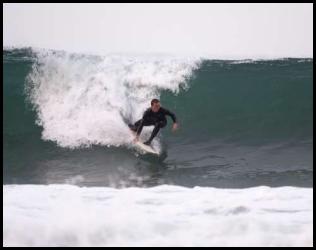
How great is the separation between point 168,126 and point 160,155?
5.10 ft

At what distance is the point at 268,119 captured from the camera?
9.52m

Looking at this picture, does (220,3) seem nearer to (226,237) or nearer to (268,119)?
(268,119)

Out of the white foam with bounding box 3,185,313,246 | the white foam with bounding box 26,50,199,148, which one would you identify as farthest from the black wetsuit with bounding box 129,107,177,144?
the white foam with bounding box 3,185,313,246

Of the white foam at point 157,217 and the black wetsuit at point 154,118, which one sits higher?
the black wetsuit at point 154,118

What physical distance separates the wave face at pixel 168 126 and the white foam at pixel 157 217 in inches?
53.3

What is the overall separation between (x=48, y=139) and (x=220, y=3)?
16.3ft

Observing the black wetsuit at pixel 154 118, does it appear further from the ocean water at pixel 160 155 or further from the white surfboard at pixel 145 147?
the ocean water at pixel 160 155

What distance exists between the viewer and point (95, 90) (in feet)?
29.4

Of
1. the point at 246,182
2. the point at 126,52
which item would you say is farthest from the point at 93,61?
the point at 246,182

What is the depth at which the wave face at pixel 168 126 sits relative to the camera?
7.38m

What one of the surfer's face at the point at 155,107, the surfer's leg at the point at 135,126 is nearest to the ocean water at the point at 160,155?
the surfer's leg at the point at 135,126

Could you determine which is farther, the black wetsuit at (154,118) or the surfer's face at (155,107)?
the black wetsuit at (154,118)

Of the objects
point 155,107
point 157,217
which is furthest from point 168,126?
point 157,217

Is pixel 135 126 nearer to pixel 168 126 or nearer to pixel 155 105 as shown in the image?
pixel 155 105
